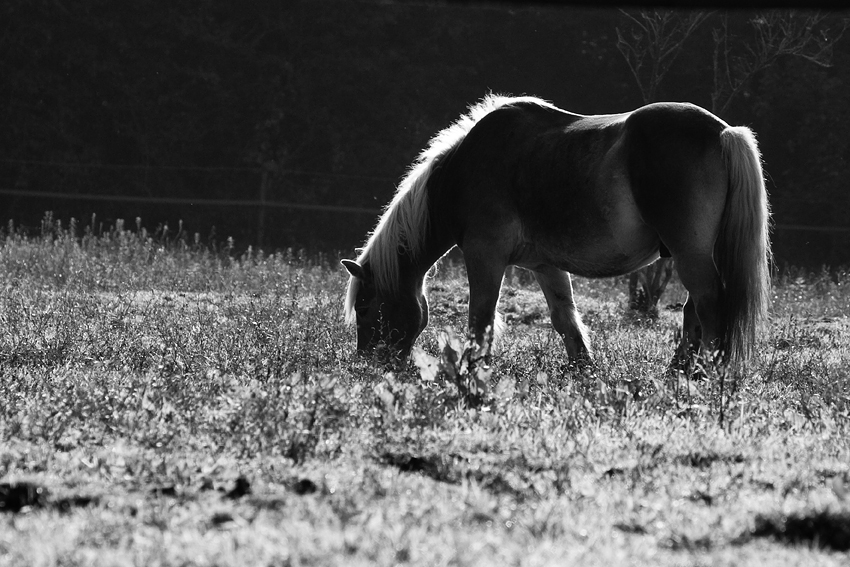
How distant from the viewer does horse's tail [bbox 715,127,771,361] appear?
563cm

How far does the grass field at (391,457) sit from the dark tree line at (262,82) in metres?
14.4

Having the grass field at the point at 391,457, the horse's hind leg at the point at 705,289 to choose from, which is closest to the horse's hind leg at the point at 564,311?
the grass field at the point at 391,457

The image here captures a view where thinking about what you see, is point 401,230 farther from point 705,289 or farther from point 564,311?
point 705,289

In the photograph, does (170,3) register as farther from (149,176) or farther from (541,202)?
(541,202)

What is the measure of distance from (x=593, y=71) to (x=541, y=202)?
15.6 m

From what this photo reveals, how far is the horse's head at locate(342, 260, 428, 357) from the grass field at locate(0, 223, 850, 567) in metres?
0.34

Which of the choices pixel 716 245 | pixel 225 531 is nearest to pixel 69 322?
pixel 716 245

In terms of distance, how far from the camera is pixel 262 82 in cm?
2158

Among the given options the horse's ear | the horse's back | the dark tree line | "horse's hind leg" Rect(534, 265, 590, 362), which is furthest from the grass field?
the dark tree line

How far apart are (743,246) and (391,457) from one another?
2692 mm

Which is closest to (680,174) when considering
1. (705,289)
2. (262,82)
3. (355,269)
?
(705,289)

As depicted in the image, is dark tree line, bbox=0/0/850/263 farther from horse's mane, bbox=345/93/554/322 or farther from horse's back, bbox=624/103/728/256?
horse's back, bbox=624/103/728/256

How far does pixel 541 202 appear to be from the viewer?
638 cm

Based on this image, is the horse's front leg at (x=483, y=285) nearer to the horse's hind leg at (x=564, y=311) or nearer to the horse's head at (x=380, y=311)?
the horse's head at (x=380, y=311)
